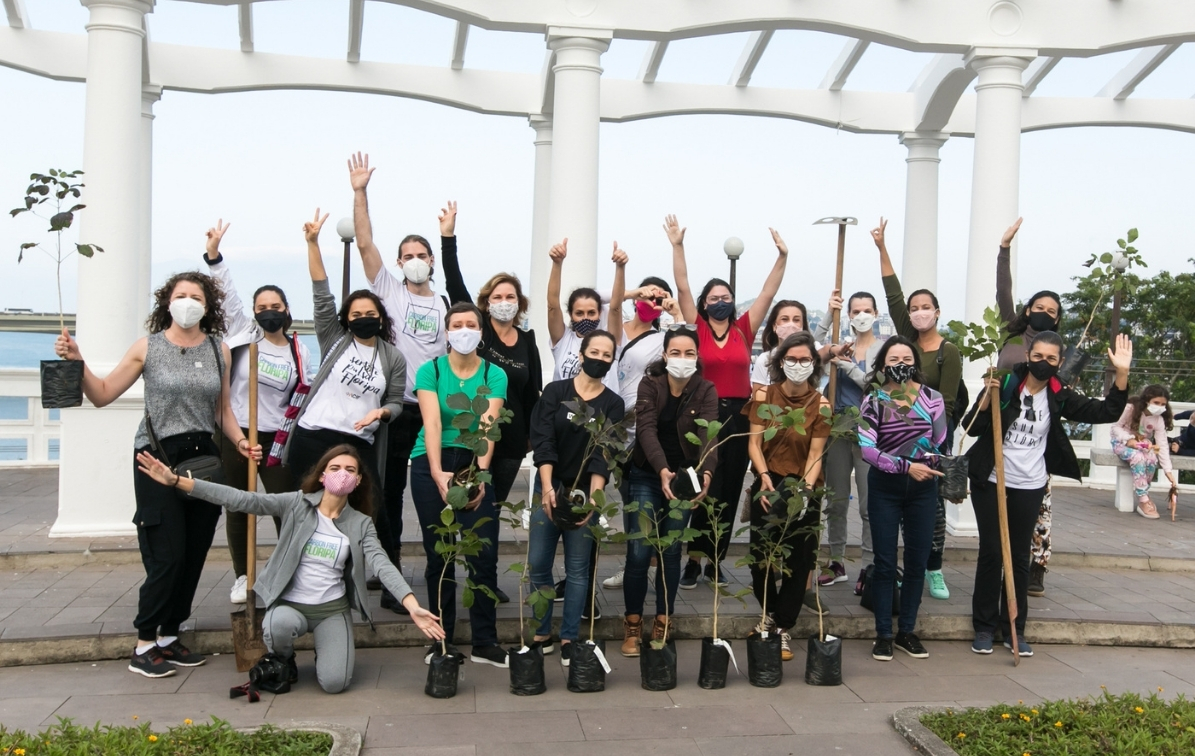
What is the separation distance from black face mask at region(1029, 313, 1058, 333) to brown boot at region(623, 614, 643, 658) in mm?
2897

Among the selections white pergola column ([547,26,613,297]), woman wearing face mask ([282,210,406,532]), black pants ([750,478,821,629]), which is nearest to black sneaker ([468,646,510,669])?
woman wearing face mask ([282,210,406,532])

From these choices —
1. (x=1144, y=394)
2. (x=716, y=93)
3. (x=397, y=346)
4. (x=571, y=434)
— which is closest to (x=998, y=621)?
(x=571, y=434)

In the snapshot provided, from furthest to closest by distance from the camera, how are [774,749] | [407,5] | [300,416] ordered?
[407,5], [300,416], [774,749]

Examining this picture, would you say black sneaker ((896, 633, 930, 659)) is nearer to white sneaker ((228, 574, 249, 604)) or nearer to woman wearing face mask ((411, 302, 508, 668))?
woman wearing face mask ((411, 302, 508, 668))

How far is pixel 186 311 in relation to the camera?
554cm

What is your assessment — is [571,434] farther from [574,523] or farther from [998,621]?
[998,621]

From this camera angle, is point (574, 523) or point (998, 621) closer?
point (574, 523)

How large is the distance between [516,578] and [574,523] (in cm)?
194

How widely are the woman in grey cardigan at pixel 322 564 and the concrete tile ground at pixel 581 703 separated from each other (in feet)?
0.74

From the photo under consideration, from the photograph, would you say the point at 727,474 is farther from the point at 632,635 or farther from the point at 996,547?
the point at 996,547

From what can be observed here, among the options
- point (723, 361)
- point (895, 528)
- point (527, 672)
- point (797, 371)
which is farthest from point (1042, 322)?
point (527, 672)

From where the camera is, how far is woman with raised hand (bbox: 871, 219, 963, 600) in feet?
22.4

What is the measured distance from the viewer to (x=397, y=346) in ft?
21.1

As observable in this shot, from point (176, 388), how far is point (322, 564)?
1.13 meters
